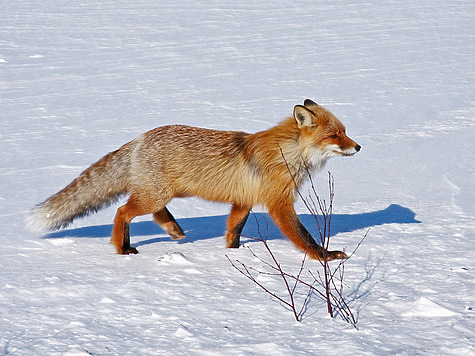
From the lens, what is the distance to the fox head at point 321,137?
5.62 m

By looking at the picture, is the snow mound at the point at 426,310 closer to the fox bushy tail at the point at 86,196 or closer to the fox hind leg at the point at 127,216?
the fox hind leg at the point at 127,216

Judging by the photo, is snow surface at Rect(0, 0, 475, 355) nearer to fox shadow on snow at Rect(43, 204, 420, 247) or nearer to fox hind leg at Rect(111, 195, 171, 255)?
fox shadow on snow at Rect(43, 204, 420, 247)

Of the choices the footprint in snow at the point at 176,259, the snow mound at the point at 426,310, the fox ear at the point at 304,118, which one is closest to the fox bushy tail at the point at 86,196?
the footprint in snow at the point at 176,259

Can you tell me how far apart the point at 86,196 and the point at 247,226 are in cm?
178

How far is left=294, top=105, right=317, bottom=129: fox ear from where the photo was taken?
5.57 metres

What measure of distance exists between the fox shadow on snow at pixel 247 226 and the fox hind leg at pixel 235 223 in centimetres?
18

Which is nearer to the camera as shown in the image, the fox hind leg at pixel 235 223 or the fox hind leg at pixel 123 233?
the fox hind leg at pixel 123 233

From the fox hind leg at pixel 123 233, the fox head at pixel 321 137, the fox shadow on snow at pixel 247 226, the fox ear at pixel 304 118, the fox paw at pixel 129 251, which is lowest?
the fox shadow on snow at pixel 247 226

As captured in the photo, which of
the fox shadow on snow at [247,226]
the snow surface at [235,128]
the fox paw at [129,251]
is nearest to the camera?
the snow surface at [235,128]

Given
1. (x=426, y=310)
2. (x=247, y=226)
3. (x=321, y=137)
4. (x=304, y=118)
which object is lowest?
(x=247, y=226)

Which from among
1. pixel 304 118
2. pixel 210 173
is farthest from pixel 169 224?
pixel 304 118

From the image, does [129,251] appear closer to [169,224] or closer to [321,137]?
[169,224]

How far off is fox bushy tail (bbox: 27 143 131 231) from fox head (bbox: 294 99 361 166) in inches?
65.2

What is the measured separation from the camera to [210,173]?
571 centimetres
